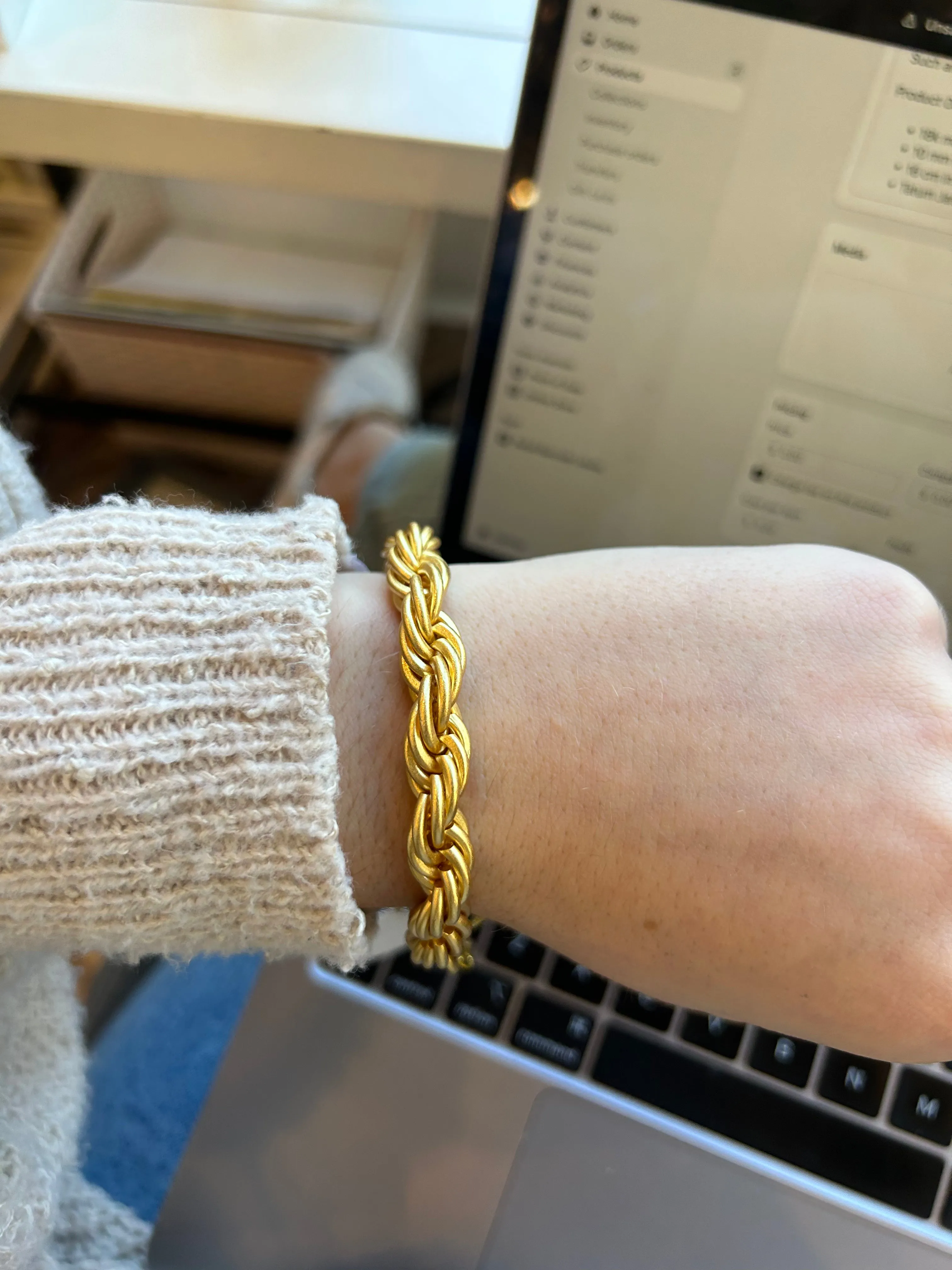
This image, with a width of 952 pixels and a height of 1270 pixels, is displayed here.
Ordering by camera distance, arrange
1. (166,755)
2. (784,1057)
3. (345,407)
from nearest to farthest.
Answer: (166,755) < (784,1057) < (345,407)

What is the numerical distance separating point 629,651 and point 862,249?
0.68 feet

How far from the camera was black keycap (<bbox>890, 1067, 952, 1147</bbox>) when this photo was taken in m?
0.40

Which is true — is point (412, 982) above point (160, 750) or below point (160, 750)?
below

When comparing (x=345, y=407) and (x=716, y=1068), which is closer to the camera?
(x=716, y=1068)

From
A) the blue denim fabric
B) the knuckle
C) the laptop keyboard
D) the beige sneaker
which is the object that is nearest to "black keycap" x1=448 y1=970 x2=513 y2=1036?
the laptop keyboard

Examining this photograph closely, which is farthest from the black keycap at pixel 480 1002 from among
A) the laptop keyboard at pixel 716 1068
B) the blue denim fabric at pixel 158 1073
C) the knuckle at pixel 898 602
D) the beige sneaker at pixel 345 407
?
the beige sneaker at pixel 345 407

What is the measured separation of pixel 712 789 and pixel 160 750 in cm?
22

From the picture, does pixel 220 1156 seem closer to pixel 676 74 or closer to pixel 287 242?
pixel 676 74

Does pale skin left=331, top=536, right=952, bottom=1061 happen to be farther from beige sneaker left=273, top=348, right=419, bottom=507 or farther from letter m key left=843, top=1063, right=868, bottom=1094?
beige sneaker left=273, top=348, right=419, bottom=507

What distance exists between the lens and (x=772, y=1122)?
1.33ft

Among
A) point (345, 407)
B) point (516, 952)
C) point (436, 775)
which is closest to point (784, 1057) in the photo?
point (516, 952)

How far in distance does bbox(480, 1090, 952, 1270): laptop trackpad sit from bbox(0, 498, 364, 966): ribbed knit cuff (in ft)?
0.55

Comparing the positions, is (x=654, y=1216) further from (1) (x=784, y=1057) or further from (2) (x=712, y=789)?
(2) (x=712, y=789)

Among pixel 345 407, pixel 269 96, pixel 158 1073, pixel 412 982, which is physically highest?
pixel 269 96
